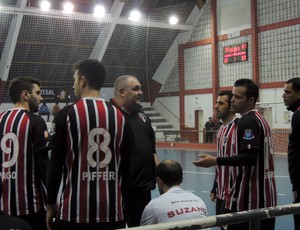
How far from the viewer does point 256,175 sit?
3.63 metres

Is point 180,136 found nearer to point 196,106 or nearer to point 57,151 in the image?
point 196,106

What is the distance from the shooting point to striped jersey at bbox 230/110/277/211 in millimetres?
3602

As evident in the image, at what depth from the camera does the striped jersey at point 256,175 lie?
360 centimetres

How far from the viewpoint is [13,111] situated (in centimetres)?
365

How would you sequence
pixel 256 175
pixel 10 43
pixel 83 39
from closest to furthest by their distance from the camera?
pixel 256 175 → pixel 10 43 → pixel 83 39

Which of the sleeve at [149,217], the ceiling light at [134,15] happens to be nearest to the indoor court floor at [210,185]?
the sleeve at [149,217]

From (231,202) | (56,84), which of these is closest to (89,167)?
(231,202)

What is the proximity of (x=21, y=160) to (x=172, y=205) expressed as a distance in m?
1.40

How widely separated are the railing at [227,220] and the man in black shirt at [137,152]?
203 centimetres

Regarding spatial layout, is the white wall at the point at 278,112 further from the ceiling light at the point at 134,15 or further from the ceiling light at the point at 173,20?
the ceiling light at the point at 134,15

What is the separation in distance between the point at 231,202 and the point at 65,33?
22.8 m

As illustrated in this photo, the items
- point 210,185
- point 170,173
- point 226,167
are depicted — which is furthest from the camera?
point 210,185

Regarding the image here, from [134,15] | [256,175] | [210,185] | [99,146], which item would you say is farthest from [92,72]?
[134,15]

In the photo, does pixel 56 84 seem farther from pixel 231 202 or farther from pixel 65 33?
pixel 231 202
